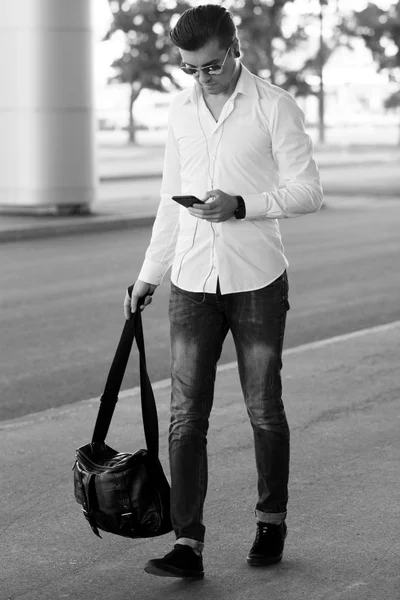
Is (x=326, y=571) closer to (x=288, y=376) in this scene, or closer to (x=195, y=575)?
(x=195, y=575)

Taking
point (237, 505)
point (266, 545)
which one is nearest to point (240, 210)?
point (266, 545)

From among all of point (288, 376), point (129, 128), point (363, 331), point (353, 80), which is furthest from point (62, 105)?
point (353, 80)

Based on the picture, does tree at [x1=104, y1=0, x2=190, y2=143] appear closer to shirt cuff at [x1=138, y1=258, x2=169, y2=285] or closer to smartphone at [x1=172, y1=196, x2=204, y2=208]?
shirt cuff at [x1=138, y1=258, x2=169, y2=285]

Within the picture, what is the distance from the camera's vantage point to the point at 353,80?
206ft

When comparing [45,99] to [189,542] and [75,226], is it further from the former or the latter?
[189,542]

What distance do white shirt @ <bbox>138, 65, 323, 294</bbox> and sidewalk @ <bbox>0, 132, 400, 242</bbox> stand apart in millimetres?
12639

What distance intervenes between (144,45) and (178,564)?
213 feet

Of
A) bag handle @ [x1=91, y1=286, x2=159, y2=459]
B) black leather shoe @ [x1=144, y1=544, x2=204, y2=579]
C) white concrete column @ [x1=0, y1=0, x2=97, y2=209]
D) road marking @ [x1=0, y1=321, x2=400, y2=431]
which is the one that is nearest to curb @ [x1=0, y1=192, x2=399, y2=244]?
white concrete column @ [x1=0, y1=0, x2=97, y2=209]

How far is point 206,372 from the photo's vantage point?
13.9ft

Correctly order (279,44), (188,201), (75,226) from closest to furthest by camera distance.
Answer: (188,201)
(75,226)
(279,44)

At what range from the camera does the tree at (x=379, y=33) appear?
56000mm

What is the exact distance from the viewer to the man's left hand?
3.92 m

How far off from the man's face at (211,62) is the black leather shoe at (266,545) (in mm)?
1555

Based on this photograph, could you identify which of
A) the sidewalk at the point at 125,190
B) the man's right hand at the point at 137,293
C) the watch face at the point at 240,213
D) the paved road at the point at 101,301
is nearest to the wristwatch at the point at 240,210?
the watch face at the point at 240,213
